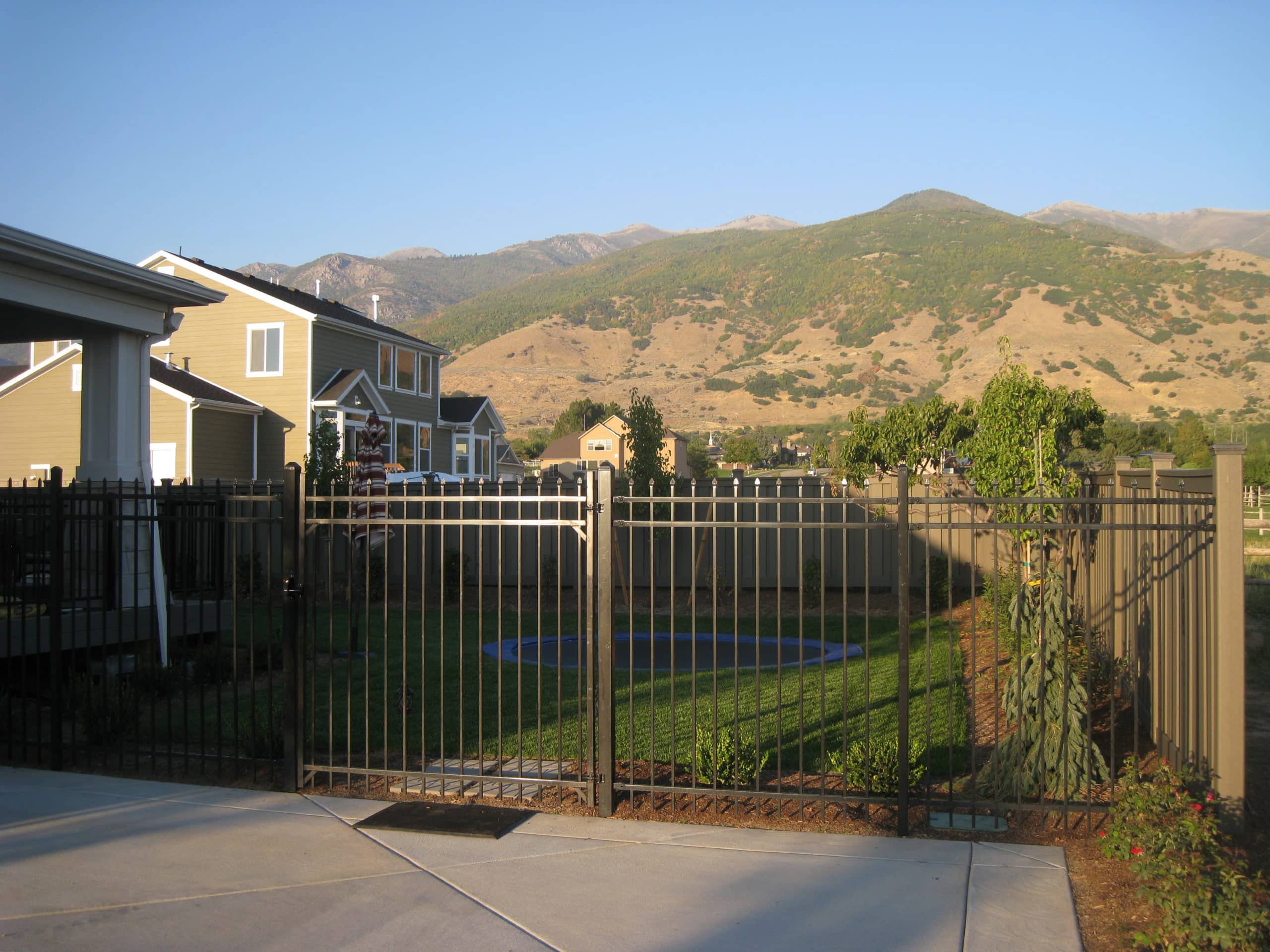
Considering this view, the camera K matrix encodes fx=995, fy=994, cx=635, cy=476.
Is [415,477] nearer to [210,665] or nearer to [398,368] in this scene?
[398,368]

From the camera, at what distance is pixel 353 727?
7.95m

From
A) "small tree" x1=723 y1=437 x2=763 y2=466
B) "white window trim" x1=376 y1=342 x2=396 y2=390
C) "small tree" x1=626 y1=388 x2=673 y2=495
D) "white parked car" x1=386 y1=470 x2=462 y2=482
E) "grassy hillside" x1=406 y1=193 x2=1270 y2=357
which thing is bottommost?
"white parked car" x1=386 y1=470 x2=462 y2=482

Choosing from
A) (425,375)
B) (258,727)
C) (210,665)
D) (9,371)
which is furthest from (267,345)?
(258,727)

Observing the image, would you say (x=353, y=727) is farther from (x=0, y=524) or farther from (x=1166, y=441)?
(x=1166, y=441)

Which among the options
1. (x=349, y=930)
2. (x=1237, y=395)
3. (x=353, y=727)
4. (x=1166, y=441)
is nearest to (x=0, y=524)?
(x=353, y=727)

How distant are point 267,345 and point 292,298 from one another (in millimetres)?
1977

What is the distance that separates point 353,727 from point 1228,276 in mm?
98222

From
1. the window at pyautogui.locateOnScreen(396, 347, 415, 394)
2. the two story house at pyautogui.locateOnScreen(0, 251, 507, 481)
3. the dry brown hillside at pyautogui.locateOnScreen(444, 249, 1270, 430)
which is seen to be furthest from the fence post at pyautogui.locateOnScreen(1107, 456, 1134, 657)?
the dry brown hillside at pyautogui.locateOnScreen(444, 249, 1270, 430)

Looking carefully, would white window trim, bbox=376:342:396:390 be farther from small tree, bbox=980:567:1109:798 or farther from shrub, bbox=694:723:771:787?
small tree, bbox=980:567:1109:798

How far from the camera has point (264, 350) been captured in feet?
94.8

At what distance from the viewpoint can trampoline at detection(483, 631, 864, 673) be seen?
11.3 m

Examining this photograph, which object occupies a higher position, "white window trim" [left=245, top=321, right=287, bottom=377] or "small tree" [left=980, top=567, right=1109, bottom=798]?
"white window trim" [left=245, top=321, right=287, bottom=377]

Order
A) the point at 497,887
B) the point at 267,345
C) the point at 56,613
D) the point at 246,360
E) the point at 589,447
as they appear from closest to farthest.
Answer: the point at 497,887 < the point at 56,613 < the point at 267,345 < the point at 246,360 < the point at 589,447

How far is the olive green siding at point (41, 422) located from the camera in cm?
2675
